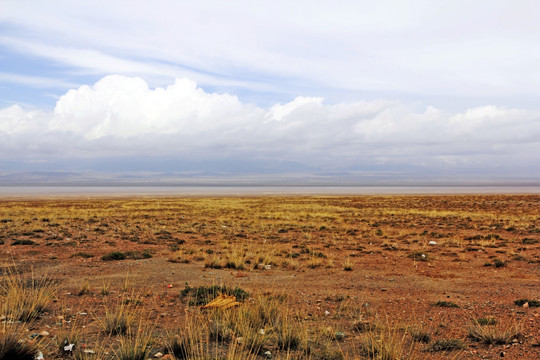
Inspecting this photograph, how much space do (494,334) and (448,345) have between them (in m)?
0.83

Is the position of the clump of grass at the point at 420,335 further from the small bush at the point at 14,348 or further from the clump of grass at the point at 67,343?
the small bush at the point at 14,348

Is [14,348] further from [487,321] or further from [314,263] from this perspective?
[314,263]

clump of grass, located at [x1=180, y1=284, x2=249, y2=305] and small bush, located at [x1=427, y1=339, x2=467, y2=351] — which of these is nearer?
small bush, located at [x1=427, y1=339, x2=467, y2=351]

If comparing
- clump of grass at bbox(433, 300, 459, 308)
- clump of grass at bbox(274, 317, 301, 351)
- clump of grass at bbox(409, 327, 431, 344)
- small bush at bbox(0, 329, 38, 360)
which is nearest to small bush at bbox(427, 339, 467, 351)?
clump of grass at bbox(409, 327, 431, 344)

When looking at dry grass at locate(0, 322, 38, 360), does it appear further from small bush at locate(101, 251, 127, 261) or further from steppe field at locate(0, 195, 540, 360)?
small bush at locate(101, 251, 127, 261)

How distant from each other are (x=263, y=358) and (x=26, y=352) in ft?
10.7

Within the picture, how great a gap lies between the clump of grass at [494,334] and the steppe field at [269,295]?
0.02 m

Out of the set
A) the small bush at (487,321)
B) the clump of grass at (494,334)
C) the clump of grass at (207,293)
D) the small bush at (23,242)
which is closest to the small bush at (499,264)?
the small bush at (487,321)

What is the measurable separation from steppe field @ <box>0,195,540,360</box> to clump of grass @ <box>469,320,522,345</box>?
20 millimetres

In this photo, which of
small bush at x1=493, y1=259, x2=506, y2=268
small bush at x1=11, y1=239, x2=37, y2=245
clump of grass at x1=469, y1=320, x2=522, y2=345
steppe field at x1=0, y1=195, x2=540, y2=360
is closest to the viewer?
steppe field at x1=0, y1=195, x2=540, y2=360

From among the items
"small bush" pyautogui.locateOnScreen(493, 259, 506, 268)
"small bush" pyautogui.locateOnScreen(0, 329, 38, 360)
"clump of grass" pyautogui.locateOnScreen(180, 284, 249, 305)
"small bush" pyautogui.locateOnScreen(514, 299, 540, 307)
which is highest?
"small bush" pyautogui.locateOnScreen(0, 329, 38, 360)

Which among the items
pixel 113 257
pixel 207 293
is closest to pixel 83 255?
pixel 113 257

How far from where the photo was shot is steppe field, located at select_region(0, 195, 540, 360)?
6.09 meters

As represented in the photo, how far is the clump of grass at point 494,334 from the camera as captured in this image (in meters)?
6.43
